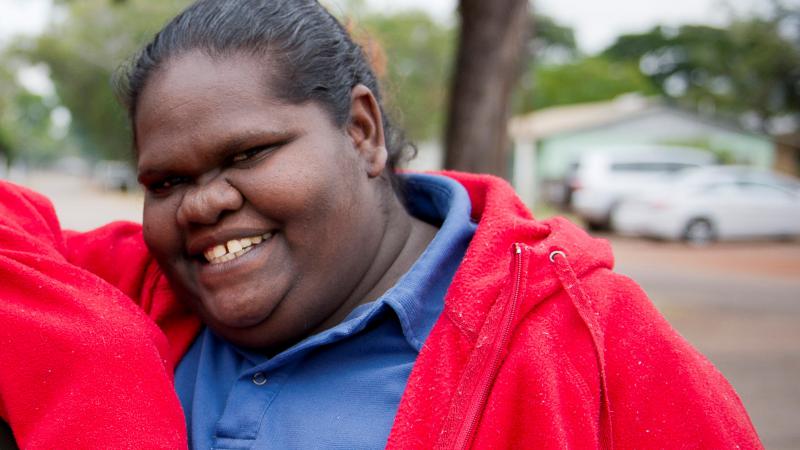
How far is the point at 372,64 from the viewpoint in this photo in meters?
2.00

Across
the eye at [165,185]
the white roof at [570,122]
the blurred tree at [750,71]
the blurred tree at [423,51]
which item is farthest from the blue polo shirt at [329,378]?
the blurred tree at [423,51]

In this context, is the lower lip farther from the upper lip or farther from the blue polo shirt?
the blue polo shirt

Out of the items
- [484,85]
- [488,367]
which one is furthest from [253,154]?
[484,85]

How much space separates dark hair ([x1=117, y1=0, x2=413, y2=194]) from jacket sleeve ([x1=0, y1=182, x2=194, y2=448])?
1.32 feet

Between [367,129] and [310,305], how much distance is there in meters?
0.40

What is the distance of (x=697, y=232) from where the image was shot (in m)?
15.8

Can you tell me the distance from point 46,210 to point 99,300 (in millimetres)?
397

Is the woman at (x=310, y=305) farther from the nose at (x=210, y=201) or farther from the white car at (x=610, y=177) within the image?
the white car at (x=610, y=177)

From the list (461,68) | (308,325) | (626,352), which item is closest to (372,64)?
(308,325)

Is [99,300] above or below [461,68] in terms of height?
below

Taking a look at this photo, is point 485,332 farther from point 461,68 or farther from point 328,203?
point 461,68

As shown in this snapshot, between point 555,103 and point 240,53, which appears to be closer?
point 240,53

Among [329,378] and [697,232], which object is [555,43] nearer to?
[697,232]

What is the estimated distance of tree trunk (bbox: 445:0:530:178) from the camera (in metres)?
5.10
